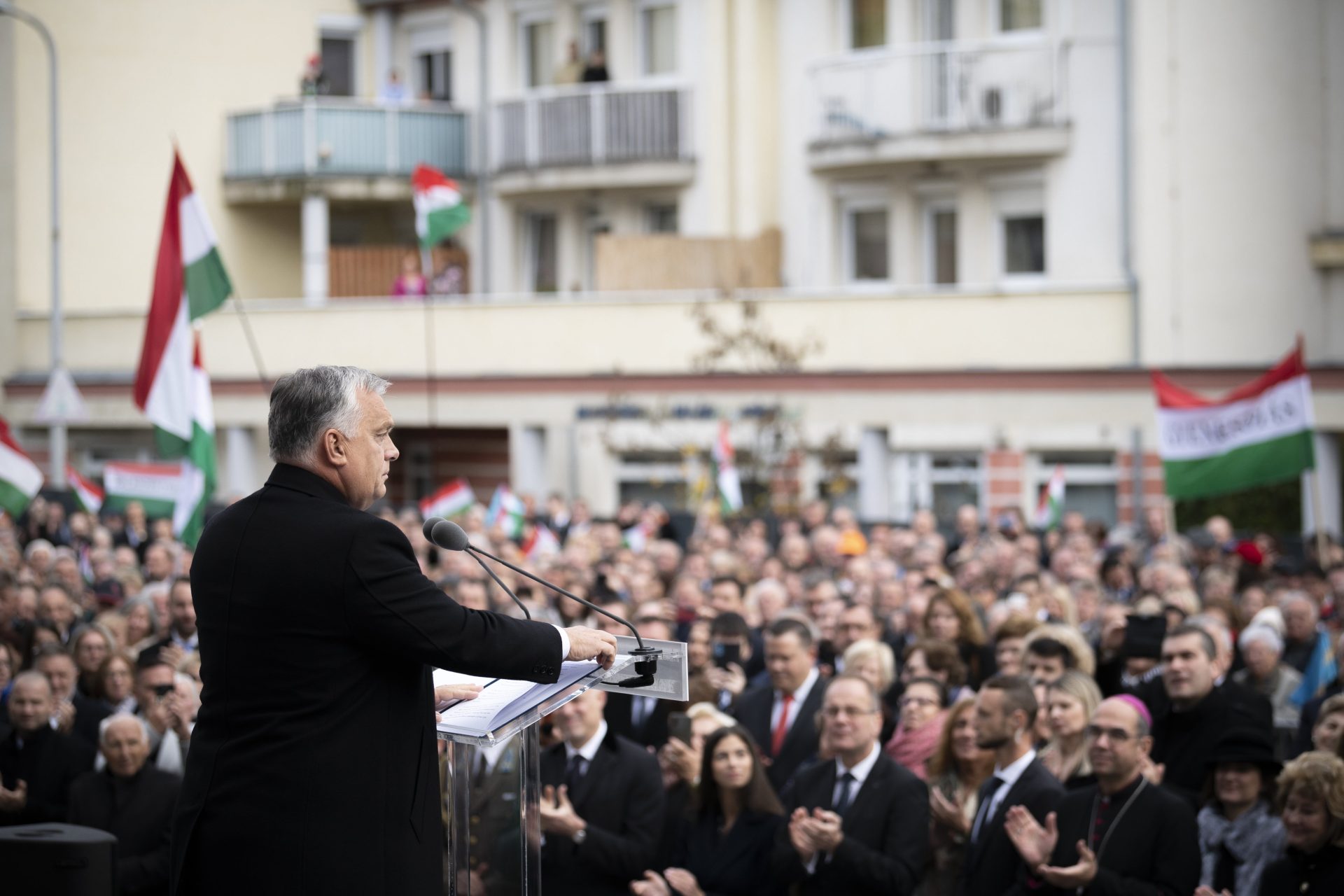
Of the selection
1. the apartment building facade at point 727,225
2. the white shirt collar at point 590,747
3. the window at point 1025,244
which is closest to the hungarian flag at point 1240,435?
the white shirt collar at point 590,747

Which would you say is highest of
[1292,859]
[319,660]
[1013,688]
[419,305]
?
[419,305]

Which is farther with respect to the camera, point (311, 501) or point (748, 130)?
point (748, 130)

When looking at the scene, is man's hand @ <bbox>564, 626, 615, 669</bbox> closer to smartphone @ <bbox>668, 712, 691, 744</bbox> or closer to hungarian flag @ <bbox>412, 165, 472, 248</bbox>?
smartphone @ <bbox>668, 712, 691, 744</bbox>

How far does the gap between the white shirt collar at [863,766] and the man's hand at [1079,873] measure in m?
0.96

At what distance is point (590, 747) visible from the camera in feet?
25.1

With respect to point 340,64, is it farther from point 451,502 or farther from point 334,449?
point 334,449

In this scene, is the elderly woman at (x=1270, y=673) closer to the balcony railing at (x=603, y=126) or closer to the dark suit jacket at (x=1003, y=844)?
the dark suit jacket at (x=1003, y=844)

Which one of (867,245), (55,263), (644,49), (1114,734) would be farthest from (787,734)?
(644,49)

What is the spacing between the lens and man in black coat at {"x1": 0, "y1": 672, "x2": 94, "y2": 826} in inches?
344

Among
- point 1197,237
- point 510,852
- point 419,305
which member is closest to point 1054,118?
point 1197,237

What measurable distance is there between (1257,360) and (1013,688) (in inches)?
744

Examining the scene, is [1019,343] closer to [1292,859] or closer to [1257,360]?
[1257,360]

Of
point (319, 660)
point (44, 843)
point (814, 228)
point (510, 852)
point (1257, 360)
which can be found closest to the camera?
point (319, 660)

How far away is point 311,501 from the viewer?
14.2ft
